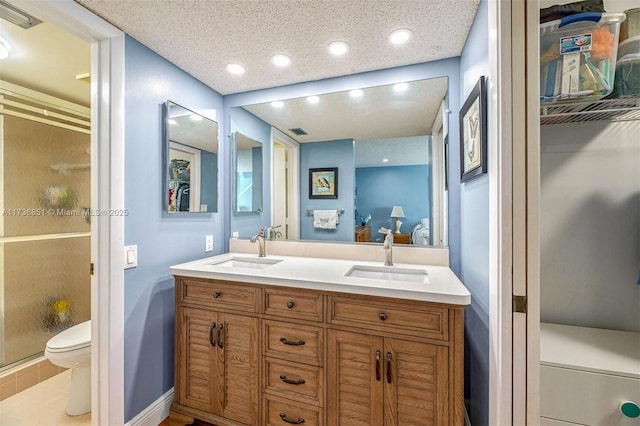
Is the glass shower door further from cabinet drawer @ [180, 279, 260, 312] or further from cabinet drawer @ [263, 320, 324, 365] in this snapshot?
cabinet drawer @ [263, 320, 324, 365]

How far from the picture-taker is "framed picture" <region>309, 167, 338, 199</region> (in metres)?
2.05

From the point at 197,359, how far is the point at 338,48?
2.01 metres

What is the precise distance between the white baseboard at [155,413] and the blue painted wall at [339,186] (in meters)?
1.35

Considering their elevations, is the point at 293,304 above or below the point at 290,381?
above

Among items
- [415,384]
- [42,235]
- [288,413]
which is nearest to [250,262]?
[288,413]

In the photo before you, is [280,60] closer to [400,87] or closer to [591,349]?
[400,87]

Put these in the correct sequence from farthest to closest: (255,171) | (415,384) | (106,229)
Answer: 1. (255,171)
2. (106,229)
3. (415,384)

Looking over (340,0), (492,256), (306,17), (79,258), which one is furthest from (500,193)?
(79,258)

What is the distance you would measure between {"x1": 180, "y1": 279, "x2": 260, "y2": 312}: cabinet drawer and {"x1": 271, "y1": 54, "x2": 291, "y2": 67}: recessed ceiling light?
4.63ft

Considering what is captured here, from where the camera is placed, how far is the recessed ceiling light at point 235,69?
1847mm

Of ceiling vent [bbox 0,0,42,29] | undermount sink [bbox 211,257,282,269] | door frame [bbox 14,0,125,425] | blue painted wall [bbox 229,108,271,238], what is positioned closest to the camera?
ceiling vent [bbox 0,0,42,29]

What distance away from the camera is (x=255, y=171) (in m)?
2.29

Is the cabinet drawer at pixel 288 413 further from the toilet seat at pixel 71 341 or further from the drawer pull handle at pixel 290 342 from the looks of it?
the toilet seat at pixel 71 341

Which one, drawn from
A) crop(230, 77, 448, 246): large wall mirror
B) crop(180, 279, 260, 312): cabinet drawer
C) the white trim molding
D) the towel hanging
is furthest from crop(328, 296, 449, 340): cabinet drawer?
the towel hanging
